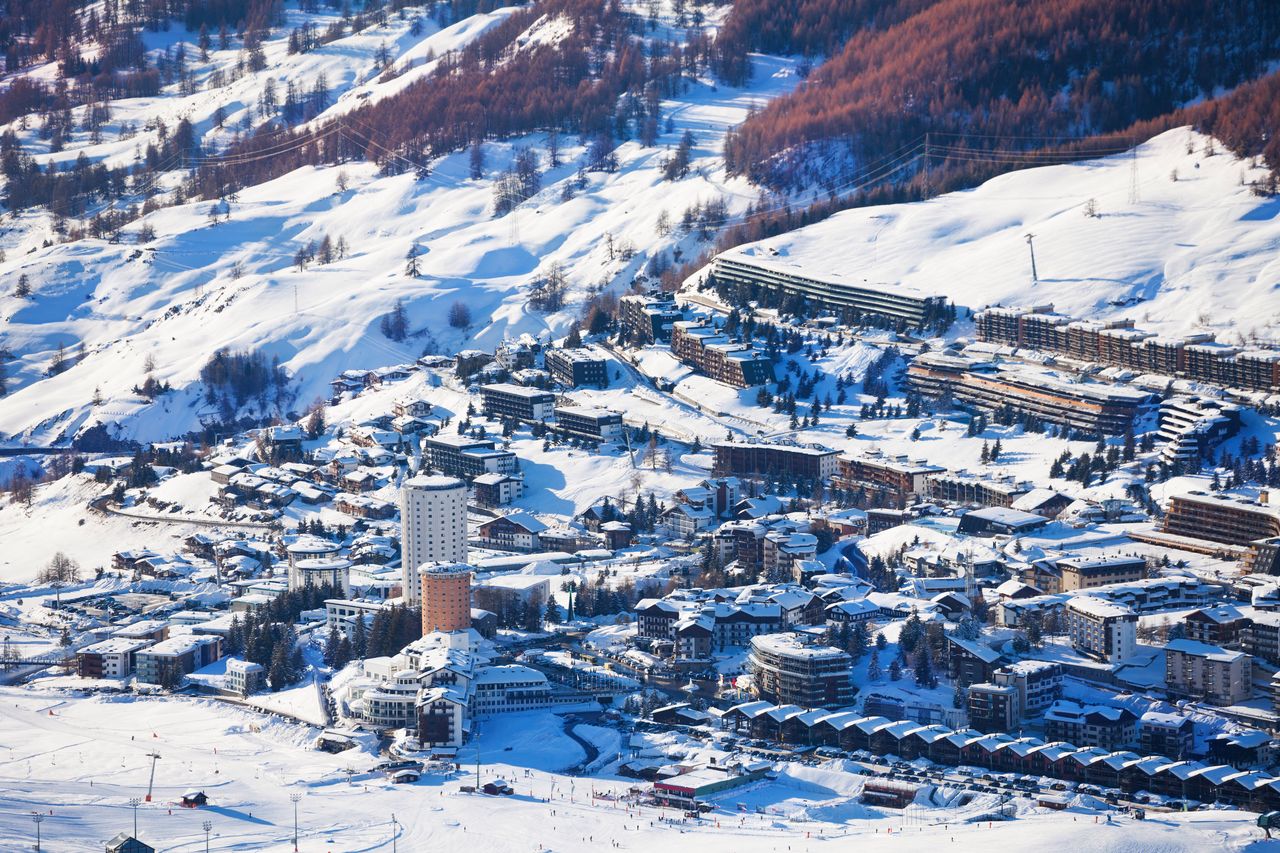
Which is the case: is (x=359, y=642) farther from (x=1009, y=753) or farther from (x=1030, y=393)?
(x=1030, y=393)

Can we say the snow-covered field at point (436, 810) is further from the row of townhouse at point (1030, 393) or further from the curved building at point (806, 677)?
the row of townhouse at point (1030, 393)

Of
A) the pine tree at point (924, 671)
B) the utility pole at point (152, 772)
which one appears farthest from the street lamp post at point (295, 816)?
the pine tree at point (924, 671)

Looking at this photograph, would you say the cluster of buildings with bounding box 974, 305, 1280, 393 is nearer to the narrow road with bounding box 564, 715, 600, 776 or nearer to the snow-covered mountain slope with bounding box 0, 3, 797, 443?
the snow-covered mountain slope with bounding box 0, 3, 797, 443

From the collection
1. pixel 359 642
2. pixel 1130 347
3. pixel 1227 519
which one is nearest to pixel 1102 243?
pixel 1130 347

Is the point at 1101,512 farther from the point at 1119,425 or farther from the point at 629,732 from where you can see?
the point at 629,732

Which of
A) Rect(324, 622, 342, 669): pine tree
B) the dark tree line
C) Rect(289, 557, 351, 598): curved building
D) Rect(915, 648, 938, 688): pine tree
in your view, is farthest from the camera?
the dark tree line

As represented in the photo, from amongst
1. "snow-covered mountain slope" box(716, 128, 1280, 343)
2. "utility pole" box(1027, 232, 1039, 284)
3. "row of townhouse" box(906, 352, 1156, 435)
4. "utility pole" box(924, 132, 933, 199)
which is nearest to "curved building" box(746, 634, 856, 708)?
"row of townhouse" box(906, 352, 1156, 435)
